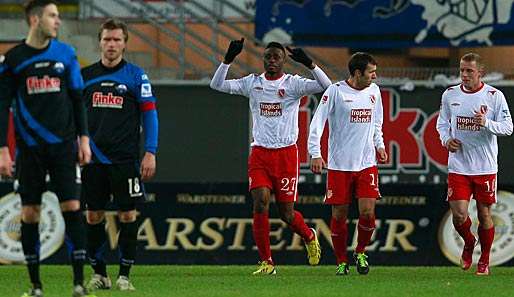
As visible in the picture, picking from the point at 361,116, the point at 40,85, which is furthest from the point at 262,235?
the point at 40,85

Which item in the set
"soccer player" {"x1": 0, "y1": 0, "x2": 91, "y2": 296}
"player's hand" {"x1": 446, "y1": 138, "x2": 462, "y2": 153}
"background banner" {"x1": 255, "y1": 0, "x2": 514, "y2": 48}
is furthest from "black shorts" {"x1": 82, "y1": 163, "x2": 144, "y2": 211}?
"background banner" {"x1": 255, "y1": 0, "x2": 514, "y2": 48}

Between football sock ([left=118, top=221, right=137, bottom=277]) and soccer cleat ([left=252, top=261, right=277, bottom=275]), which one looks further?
soccer cleat ([left=252, top=261, right=277, bottom=275])

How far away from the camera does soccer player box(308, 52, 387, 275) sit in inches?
556

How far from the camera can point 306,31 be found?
20.2 meters

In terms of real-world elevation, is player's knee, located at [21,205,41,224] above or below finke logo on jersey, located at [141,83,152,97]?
below

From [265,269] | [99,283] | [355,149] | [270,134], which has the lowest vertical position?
[265,269]

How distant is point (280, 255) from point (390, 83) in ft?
10.3

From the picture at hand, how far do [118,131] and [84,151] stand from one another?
1.44m

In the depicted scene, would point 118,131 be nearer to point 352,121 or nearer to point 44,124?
point 44,124

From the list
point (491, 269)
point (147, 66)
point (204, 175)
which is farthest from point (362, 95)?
point (147, 66)

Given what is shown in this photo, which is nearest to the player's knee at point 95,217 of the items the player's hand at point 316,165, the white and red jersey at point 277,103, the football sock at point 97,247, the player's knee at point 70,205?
the football sock at point 97,247

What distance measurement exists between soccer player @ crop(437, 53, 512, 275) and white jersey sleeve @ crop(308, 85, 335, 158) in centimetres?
122

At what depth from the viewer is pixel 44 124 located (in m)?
10.5

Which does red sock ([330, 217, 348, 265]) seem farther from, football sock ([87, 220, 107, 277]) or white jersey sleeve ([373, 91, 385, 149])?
football sock ([87, 220, 107, 277])
